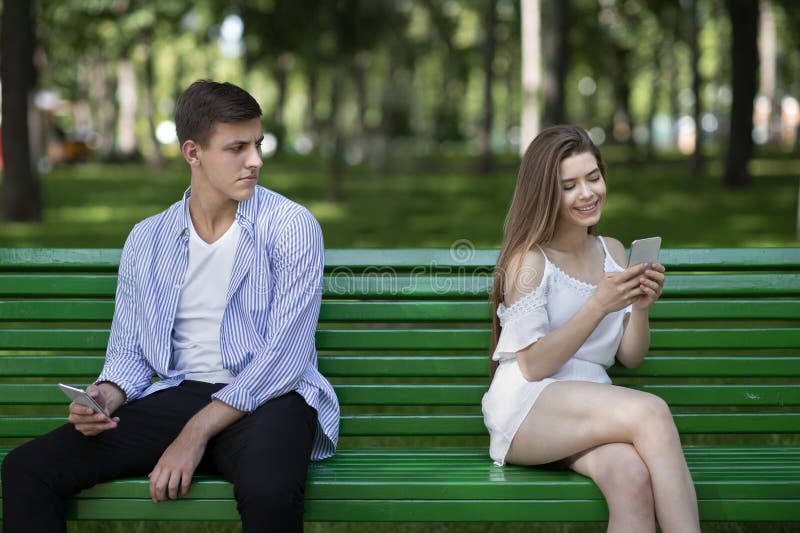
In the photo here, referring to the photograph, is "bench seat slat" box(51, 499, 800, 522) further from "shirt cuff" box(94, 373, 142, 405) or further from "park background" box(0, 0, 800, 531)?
"park background" box(0, 0, 800, 531)

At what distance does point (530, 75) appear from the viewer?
11414 mm

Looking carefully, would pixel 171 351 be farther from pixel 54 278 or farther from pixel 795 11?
pixel 795 11

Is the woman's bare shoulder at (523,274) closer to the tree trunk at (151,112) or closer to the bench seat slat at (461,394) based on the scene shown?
the bench seat slat at (461,394)

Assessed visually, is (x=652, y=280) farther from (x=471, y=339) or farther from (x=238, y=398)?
(x=238, y=398)

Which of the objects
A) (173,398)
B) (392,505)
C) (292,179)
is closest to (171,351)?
(173,398)

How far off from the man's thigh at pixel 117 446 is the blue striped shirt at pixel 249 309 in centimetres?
15

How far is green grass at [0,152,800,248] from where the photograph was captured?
1393 cm

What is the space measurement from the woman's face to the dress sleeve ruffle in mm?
266

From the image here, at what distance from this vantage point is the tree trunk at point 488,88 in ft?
88.4

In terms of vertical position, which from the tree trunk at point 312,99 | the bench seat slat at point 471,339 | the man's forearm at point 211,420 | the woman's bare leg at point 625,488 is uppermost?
the tree trunk at point 312,99

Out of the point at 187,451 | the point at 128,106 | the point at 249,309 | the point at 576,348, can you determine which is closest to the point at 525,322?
the point at 576,348

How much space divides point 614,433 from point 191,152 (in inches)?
65.5

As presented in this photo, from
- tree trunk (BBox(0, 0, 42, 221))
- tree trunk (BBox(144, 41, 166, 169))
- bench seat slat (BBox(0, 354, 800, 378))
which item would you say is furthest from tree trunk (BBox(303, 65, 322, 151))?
bench seat slat (BBox(0, 354, 800, 378))

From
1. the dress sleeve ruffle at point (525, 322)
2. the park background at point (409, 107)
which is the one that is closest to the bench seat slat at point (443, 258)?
the dress sleeve ruffle at point (525, 322)
